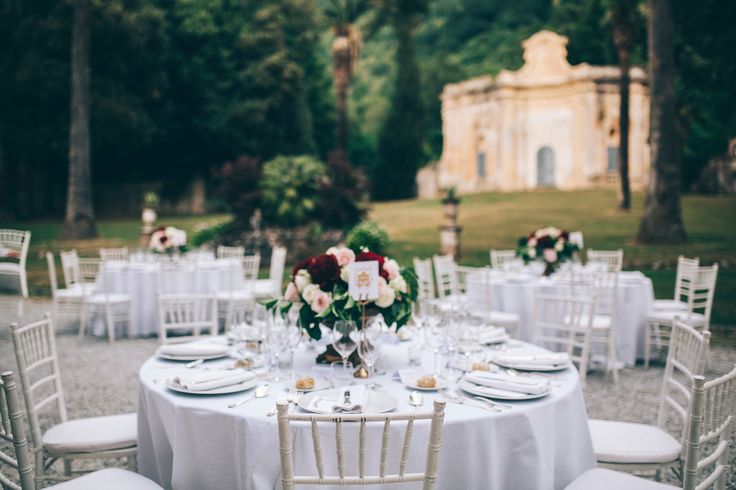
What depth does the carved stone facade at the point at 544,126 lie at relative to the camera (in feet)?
66.9

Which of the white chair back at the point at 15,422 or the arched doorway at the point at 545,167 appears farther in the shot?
the arched doorway at the point at 545,167

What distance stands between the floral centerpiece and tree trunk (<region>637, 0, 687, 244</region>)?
18.4 feet

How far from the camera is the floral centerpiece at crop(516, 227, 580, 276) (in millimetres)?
6855

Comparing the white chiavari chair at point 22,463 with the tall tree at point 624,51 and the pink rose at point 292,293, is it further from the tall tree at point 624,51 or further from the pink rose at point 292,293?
the tall tree at point 624,51

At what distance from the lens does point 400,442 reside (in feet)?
7.51

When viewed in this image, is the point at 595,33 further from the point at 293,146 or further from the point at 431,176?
the point at 293,146

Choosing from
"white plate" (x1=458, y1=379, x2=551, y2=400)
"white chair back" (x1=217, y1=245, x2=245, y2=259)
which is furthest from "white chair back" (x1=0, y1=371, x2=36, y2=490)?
"white chair back" (x1=217, y1=245, x2=245, y2=259)

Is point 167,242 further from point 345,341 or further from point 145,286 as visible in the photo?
point 345,341

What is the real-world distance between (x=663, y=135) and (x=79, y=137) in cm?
1344

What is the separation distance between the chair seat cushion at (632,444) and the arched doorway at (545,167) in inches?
794

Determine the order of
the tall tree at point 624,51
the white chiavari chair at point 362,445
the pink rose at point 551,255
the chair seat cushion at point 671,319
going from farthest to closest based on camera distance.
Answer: the tall tree at point 624,51 → the pink rose at point 551,255 → the chair seat cushion at point 671,319 → the white chiavari chair at point 362,445

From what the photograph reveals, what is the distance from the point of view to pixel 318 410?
7.76 ft

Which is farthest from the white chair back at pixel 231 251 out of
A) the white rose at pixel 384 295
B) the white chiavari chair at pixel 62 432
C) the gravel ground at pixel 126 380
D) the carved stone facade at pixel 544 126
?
the carved stone facade at pixel 544 126

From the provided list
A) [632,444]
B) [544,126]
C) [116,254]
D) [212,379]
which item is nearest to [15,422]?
[212,379]
